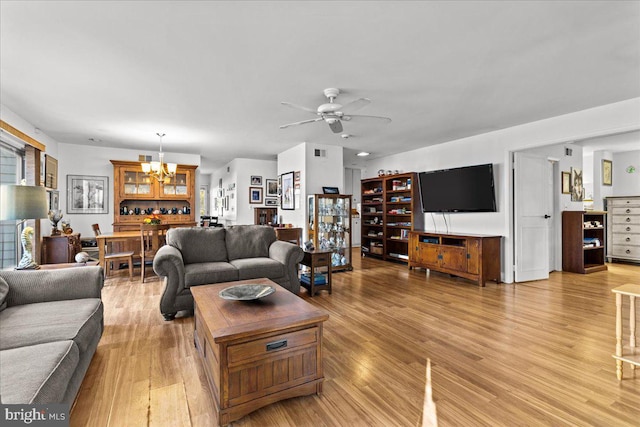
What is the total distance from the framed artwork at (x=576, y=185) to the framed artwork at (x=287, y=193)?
5448 mm

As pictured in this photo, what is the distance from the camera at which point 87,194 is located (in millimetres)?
6281

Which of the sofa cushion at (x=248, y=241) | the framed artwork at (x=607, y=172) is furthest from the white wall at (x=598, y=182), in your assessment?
the sofa cushion at (x=248, y=241)

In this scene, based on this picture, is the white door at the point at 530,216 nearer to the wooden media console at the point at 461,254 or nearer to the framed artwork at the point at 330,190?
the wooden media console at the point at 461,254

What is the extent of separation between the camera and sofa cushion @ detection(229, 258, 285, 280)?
3670 millimetres

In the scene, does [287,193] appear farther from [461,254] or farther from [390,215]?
[461,254]

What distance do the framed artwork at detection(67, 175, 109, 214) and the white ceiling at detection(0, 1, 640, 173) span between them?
5.98 ft

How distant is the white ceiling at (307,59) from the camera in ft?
6.91

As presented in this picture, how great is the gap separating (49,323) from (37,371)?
0.67 metres

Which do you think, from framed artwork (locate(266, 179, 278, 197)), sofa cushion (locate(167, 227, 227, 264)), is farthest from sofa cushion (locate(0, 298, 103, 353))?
framed artwork (locate(266, 179, 278, 197))

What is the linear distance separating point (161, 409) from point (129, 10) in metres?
2.49

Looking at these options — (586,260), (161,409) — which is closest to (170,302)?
(161,409)

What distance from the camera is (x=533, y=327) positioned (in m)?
3.12

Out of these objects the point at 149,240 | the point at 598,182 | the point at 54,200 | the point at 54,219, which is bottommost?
the point at 149,240

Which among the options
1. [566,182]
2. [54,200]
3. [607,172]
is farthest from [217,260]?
[607,172]
